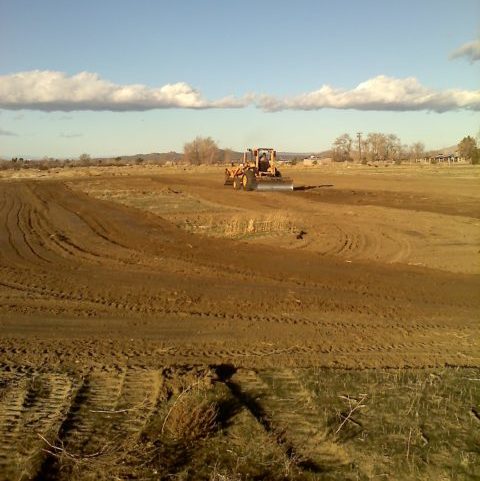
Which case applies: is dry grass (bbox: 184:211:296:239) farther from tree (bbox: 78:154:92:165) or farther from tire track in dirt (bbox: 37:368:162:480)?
tree (bbox: 78:154:92:165)

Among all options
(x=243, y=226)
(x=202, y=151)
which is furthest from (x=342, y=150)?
(x=243, y=226)

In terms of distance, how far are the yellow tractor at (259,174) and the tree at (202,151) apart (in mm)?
108556

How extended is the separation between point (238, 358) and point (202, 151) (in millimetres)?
148890

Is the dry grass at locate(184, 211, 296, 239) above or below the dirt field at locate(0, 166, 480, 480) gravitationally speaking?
above

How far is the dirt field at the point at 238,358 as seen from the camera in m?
5.41

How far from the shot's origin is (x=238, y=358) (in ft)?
26.1

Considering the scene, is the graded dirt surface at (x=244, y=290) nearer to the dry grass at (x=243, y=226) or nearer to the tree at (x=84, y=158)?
the dry grass at (x=243, y=226)

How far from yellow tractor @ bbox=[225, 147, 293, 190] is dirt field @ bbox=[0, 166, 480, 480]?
74.5 ft

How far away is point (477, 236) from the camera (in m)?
19.7

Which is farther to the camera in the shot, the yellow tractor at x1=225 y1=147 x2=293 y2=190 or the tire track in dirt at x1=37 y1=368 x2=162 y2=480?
the yellow tractor at x1=225 y1=147 x2=293 y2=190

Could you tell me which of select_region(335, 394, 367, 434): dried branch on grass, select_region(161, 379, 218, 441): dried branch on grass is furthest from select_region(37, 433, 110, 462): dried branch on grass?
select_region(335, 394, 367, 434): dried branch on grass

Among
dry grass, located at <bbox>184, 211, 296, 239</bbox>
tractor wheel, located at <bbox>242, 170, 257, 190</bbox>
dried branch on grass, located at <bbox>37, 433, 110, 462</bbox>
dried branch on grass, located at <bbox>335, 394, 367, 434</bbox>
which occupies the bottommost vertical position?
dried branch on grass, located at <bbox>335, 394, 367, 434</bbox>

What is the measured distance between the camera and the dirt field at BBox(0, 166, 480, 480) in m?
5.41

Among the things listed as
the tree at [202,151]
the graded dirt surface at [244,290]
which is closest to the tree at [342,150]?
the tree at [202,151]
